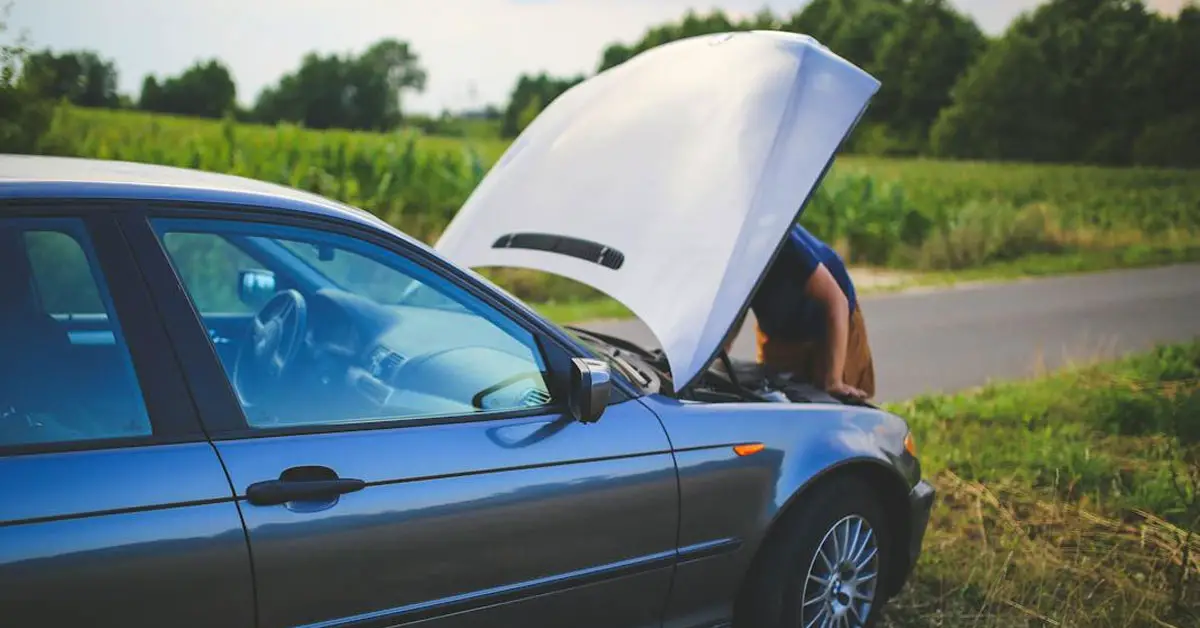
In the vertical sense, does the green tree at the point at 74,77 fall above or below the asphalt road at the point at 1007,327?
above

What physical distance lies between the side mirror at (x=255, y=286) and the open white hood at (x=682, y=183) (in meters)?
0.95

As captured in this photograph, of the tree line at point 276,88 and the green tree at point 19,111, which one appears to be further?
the tree line at point 276,88

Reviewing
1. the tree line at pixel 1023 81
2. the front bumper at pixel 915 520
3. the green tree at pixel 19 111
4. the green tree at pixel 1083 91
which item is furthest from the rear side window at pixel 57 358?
the green tree at pixel 1083 91

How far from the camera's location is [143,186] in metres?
2.47

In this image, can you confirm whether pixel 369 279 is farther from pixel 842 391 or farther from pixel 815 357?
pixel 815 357

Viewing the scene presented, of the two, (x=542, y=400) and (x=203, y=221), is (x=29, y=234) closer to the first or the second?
(x=203, y=221)

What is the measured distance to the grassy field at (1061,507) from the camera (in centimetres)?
416

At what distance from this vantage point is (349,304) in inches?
133

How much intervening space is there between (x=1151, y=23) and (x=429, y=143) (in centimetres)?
2166

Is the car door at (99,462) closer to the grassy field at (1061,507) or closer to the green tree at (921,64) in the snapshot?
the grassy field at (1061,507)

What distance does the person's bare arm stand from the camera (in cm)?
451

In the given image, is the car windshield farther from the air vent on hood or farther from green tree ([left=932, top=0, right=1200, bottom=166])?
green tree ([left=932, top=0, right=1200, bottom=166])

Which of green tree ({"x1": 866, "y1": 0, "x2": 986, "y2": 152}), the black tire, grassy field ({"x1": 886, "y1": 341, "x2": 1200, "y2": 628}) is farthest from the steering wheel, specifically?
green tree ({"x1": 866, "y1": 0, "x2": 986, "y2": 152})

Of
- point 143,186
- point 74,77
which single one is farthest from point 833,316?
point 74,77
